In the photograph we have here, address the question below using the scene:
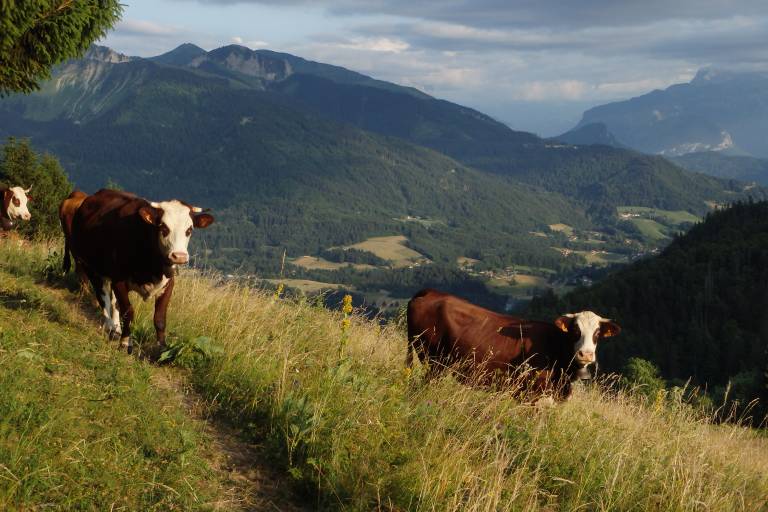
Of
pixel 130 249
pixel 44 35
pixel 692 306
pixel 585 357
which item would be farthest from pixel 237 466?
pixel 692 306

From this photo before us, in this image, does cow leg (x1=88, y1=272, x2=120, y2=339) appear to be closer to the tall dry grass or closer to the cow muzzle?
the tall dry grass

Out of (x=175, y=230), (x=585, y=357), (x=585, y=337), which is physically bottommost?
(x=585, y=357)

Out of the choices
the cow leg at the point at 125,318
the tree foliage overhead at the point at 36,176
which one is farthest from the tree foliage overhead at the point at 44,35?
the tree foliage overhead at the point at 36,176

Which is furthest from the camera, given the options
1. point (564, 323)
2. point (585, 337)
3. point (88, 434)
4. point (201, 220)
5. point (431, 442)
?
point (564, 323)

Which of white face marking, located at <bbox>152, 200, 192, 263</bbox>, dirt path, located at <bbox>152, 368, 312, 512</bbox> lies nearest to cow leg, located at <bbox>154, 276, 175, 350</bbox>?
white face marking, located at <bbox>152, 200, 192, 263</bbox>

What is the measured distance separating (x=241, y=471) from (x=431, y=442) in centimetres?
178

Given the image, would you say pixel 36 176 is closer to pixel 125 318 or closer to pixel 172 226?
pixel 125 318

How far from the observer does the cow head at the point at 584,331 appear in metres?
8.88

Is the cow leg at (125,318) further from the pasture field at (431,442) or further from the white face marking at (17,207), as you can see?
the white face marking at (17,207)

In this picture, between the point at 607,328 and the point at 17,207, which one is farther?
the point at 17,207

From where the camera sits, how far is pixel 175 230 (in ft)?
26.7

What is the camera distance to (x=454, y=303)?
9969mm

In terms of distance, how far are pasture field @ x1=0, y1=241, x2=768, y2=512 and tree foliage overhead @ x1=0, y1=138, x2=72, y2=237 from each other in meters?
24.6

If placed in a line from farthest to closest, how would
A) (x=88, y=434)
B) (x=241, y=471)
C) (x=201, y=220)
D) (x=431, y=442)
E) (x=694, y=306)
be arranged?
(x=694, y=306) → (x=201, y=220) → (x=431, y=442) → (x=241, y=471) → (x=88, y=434)
